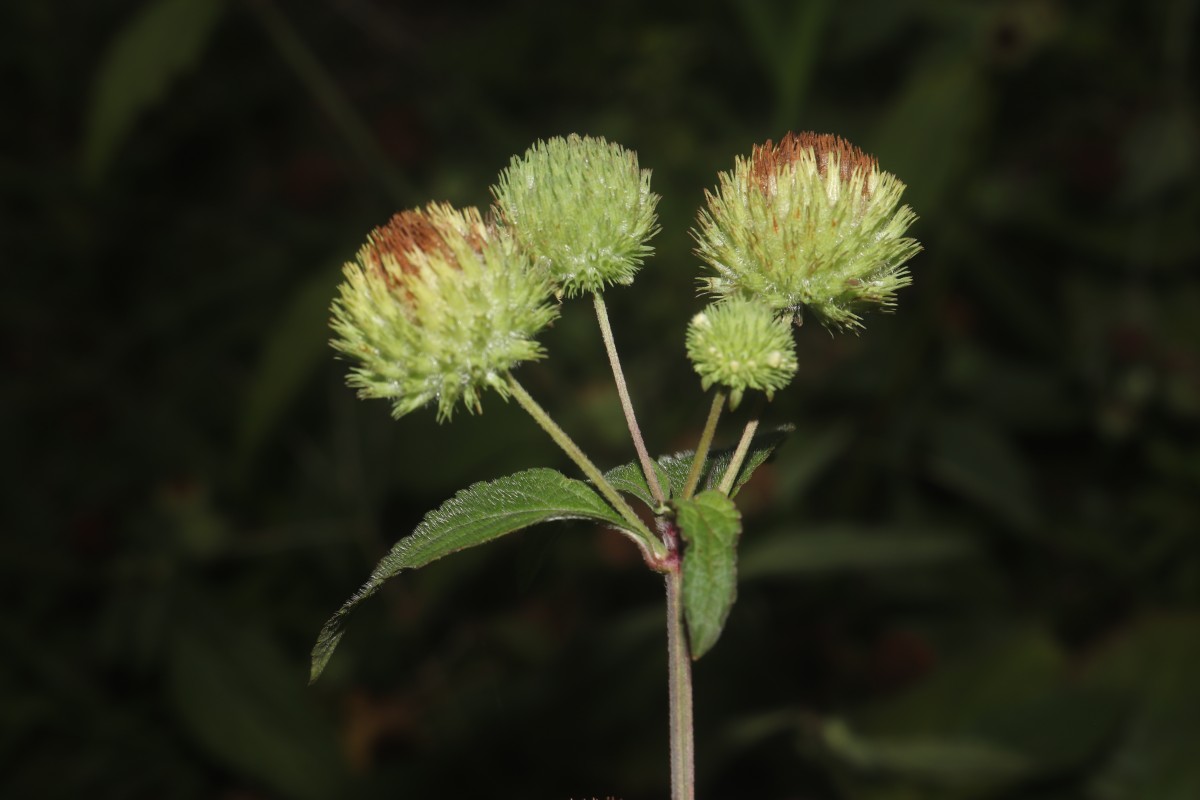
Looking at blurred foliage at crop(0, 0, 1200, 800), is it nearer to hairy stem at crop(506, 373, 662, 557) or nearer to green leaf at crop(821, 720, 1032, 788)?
green leaf at crop(821, 720, 1032, 788)

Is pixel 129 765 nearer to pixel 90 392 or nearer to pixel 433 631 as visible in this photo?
pixel 433 631

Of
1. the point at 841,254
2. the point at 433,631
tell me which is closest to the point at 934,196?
the point at 841,254

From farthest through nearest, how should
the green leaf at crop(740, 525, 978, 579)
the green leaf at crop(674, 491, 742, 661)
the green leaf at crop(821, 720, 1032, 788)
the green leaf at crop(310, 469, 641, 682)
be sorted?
the green leaf at crop(740, 525, 978, 579) < the green leaf at crop(821, 720, 1032, 788) < the green leaf at crop(310, 469, 641, 682) < the green leaf at crop(674, 491, 742, 661)

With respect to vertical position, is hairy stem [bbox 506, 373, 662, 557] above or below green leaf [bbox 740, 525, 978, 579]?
below

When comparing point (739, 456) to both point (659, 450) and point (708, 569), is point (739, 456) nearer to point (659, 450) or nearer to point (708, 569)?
point (708, 569)

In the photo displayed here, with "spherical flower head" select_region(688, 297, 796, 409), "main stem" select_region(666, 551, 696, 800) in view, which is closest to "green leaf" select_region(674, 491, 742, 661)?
"main stem" select_region(666, 551, 696, 800)

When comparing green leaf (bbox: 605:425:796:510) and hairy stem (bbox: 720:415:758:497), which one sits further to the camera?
green leaf (bbox: 605:425:796:510)

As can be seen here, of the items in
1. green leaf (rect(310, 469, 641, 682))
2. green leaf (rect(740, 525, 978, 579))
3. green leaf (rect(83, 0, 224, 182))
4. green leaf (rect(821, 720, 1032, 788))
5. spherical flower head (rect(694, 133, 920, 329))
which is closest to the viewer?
green leaf (rect(310, 469, 641, 682))
